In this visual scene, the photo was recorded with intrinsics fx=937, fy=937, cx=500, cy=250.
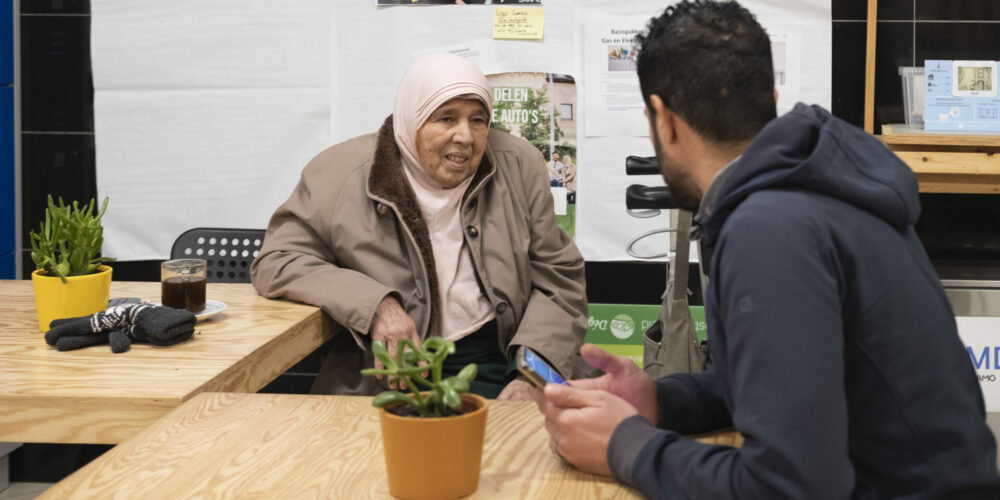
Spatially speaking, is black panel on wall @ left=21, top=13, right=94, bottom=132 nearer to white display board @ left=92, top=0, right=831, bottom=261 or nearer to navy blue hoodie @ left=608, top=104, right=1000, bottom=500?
white display board @ left=92, top=0, right=831, bottom=261

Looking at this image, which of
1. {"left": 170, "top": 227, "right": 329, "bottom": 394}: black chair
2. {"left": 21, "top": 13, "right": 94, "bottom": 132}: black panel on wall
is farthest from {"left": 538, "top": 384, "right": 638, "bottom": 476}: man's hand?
{"left": 21, "top": 13, "right": 94, "bottom": 132}: black panel on wall

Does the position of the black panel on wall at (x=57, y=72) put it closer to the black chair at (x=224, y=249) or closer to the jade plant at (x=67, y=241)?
the black chair at (x=224, y=249)

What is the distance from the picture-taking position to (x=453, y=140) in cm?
224

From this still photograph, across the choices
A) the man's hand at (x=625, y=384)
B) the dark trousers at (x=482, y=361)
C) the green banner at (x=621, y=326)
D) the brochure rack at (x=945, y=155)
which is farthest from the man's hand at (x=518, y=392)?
the brochure rack at (x=945, y=155)

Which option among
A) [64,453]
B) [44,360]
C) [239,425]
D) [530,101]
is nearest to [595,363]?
[239,425]

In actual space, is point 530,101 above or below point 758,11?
below

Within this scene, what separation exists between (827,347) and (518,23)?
2.60 m

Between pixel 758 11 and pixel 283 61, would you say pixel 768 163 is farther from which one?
pixel 283 61

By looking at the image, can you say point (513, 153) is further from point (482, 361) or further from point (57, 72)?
point (57, 72)

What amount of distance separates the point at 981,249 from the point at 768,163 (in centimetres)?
278

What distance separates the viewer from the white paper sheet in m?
3.42

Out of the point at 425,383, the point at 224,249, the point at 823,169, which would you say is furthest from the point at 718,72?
the point at 224,249

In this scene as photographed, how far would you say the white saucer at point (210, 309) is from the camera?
1854 mm

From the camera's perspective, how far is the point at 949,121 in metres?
3.02
